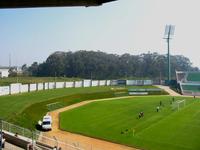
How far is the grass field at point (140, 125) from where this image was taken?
3525 cm

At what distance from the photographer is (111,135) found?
125 feet

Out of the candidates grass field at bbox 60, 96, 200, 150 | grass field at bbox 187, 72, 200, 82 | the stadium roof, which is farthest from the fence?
the stadium roof

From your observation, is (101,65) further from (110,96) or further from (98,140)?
(98,140)

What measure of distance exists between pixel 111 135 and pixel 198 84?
69.9m

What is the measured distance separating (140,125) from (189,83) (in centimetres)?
6409

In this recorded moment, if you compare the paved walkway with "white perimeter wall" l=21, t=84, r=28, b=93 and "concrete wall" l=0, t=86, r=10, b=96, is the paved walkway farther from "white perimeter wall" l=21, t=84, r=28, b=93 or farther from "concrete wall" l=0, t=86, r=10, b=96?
"white perimeter wall" l=21, t=84, r=28, b=93

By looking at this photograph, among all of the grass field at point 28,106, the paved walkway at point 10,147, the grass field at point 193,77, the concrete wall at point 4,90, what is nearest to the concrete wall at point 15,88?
the concrete wall at point 4,90

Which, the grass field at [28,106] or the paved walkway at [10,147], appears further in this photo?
the grass field at [28,106]

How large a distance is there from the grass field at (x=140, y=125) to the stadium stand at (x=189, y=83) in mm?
33121

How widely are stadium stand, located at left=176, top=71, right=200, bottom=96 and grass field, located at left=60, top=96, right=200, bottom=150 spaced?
33121 millimetres

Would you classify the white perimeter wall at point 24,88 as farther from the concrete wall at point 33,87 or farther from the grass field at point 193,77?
the grass field at point 193,77

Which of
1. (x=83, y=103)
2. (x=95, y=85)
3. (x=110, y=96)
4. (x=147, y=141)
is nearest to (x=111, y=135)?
(x=147, y=141)

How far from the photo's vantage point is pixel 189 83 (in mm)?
103312

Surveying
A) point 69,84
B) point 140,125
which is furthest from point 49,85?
point 140,125
